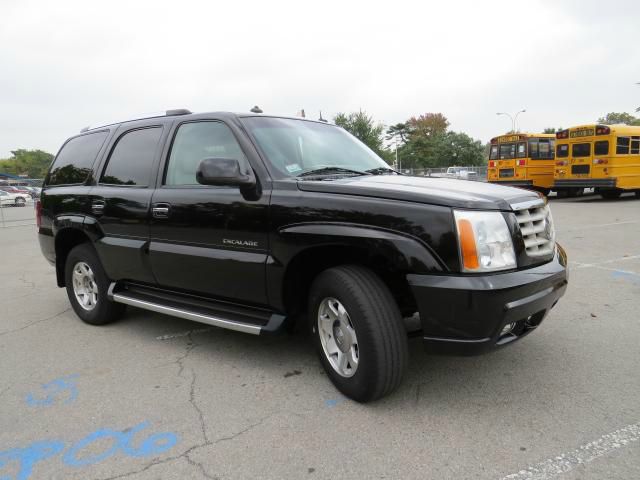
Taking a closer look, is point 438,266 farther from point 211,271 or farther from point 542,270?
point 211,271

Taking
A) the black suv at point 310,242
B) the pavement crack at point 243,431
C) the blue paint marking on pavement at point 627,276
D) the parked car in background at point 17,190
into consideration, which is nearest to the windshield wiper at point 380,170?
the black suv at point 310,242

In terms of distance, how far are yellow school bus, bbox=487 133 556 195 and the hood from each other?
18.4m

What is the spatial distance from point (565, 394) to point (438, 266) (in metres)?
1.25

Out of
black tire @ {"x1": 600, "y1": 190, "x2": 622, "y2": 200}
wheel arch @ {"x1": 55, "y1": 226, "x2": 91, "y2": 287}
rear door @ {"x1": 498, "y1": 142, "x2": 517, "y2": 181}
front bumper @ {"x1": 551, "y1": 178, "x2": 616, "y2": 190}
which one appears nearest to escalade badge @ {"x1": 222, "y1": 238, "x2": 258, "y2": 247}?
wheel arch @ {"x1": 55, "y1": 226, "x2": 91, "y2": 287}

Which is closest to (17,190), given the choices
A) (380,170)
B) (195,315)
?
(195,315)

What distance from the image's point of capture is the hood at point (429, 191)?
2644mm

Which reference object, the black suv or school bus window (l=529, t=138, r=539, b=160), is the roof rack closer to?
the black suv

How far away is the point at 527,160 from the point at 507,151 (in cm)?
97

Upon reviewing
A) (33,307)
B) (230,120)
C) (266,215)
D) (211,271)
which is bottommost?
(33,307)

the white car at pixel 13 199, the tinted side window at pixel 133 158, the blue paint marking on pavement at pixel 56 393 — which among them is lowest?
the white car at pixel 13 199

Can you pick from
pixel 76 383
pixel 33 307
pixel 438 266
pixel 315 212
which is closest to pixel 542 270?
pixel 438 266

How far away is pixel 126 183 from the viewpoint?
4207 mm

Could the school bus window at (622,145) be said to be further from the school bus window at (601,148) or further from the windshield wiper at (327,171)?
the windshield wiper at (327,171)

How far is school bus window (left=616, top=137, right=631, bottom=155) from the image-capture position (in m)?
16.5
